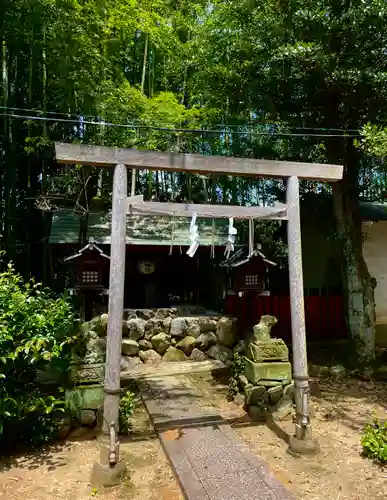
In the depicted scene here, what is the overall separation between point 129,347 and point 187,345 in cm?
139

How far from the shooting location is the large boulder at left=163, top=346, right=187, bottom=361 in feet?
30.4

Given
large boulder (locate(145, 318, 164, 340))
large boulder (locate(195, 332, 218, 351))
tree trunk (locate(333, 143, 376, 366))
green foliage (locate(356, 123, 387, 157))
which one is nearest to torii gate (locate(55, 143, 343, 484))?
green foliage (locate(356, 123, 387, 157))

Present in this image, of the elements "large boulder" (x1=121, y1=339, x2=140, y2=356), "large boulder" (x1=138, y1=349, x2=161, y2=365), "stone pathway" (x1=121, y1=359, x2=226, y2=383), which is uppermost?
→ "large boulder" (x1=121, y1=339, x2=140, y2=356)

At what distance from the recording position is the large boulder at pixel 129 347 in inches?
355

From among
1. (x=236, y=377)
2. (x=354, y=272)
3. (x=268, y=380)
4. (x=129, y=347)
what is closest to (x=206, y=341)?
(x=129, y=347)

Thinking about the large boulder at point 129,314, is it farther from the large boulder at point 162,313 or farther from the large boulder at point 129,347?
the large boulder at point 129,347

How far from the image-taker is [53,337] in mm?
4641

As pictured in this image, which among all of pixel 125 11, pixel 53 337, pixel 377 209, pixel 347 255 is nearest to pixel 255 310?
pixel 347 255

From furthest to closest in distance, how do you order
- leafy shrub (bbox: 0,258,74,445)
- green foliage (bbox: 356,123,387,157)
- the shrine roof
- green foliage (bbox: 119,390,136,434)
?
the shrine roof → green foliage (bbox: 356,123,387,157) → green foliage (bbox: 119,390,136,434) → leafy shrub (bbox: 0,258,74,445)

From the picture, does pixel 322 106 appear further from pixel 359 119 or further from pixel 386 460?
pixel 386 460

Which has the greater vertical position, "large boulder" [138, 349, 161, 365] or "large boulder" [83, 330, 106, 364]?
"large boulder" [83, 330, 106, 364]

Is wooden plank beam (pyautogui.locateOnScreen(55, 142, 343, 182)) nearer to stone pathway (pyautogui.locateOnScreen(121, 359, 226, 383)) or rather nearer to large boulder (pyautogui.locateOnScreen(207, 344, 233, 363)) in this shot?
stone pathway (pyautogui.locateOnScreen(121, 359, 226, 383))

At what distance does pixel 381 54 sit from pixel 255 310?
257 inches

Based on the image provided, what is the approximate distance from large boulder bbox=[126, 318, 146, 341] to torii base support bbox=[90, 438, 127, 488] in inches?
205
